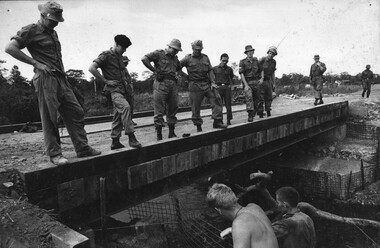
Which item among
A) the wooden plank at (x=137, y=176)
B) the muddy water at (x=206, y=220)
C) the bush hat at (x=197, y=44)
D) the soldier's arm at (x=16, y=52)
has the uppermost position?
the bush hat at (x=197, y=44)

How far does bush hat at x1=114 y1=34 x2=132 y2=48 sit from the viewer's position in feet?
15.8

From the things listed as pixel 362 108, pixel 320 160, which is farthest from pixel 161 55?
pixel 362 108

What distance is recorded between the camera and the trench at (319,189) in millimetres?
7251

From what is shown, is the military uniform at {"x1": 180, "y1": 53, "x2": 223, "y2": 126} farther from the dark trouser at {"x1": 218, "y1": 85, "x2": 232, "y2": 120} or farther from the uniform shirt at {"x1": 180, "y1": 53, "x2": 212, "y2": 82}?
the dark trouser at {"x1": 218, "y1": 85, "x2": 232, "y2": 120}

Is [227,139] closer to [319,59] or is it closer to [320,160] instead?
Result: [320,160]

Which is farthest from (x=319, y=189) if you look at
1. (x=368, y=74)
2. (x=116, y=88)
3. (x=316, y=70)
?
(x=368, y=74)

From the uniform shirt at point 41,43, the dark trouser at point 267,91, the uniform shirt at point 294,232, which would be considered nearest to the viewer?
the uniform shirt at point 294,232

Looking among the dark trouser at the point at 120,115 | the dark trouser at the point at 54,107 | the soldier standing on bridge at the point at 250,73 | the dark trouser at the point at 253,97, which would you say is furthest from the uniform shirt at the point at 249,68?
the dark trouser at the point at 54,107

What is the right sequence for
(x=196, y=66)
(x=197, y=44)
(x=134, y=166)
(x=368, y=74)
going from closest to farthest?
1. (x=134, y=166)
2. (x=197, y=44)
3. (x=196, y=66)
4. (x=368, y=74)

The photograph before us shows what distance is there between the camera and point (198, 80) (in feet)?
21.9

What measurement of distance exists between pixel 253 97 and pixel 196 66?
2531 mm

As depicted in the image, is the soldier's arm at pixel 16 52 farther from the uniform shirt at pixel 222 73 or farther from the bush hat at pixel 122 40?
the uniform shirt at pixel 222 73

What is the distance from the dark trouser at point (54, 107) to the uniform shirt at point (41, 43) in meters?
0.20

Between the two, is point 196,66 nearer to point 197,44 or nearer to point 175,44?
point 197,44
